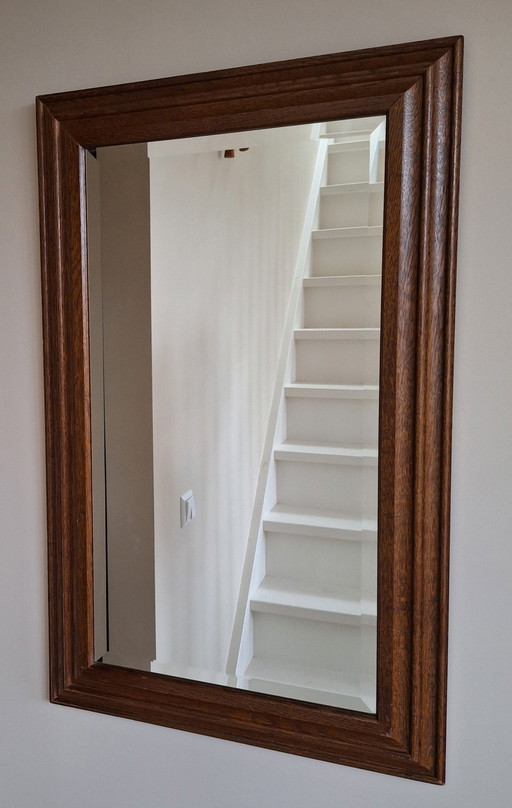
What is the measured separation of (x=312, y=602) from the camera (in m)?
0.99

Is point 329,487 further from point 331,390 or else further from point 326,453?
point 331,390

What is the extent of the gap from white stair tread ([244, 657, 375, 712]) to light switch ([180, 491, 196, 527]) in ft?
0.87

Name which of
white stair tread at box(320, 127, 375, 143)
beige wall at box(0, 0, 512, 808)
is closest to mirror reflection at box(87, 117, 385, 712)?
white stair tread at box(320, 127, 375, 143)

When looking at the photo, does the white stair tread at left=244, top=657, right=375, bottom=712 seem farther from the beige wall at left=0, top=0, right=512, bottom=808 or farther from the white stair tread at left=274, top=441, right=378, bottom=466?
the white stair tread at left=274, top=441, right=378, bottom=466

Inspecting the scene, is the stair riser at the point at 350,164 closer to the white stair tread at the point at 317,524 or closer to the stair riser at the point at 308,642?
the white stair tread at the point at 317,524

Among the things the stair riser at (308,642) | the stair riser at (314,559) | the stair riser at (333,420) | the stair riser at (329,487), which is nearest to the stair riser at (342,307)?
the stair riser at (333,420)

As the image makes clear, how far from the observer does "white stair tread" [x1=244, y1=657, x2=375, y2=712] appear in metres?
0.95

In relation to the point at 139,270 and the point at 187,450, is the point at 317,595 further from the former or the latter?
the point at 139,270

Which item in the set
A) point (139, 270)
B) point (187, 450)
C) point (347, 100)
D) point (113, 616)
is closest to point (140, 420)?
point (187, 450)

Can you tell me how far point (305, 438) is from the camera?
99 cm

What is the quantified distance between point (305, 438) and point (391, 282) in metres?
0.28

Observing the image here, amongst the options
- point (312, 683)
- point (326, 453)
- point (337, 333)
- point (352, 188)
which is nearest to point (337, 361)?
point (337, 333)

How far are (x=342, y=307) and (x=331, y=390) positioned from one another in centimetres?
13

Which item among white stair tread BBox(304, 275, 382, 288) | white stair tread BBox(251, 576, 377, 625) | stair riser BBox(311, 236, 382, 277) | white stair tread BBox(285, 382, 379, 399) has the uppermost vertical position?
stair riser BBox(311, 236, 382, 277)
